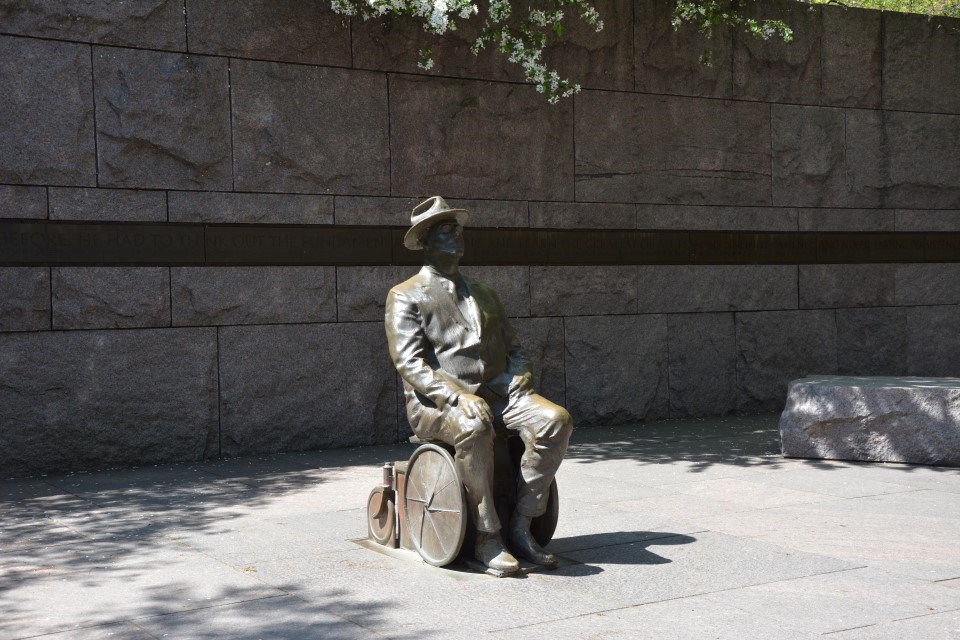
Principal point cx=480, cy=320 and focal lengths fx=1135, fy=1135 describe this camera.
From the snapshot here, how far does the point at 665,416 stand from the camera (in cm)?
1169

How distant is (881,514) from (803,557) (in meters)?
1.34

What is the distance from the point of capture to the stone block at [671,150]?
1127cm

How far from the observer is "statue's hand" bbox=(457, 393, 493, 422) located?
550 centimetres

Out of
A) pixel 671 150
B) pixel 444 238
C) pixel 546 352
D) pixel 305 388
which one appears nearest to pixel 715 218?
pixel 671 150

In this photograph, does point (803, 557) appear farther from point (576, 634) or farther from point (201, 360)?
point (201, 360)

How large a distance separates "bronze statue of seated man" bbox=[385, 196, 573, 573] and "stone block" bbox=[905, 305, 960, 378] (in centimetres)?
841

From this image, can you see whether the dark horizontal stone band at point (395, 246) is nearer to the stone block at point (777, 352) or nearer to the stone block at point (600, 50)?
the stone block at point (777, 352)

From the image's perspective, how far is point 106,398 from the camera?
8945 mm

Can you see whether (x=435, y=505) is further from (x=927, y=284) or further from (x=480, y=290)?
(x=927, y=284)

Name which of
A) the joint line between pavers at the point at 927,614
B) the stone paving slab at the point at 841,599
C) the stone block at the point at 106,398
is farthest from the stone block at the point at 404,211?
the joint line between pavers at the point at 927,614

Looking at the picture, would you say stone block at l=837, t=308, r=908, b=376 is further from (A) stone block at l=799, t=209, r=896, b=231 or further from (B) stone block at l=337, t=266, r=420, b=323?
(B) stone block at l=337, t=266, r=420, b=323

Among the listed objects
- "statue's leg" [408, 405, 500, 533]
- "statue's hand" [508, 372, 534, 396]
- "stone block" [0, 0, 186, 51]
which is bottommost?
"statue's leg" [408, 405, 500, 533]

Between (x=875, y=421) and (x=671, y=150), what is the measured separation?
398cm

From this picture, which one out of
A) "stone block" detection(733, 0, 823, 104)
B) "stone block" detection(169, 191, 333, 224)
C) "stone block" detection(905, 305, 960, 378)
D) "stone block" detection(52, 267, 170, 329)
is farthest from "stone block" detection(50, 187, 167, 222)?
"stone block" detection(905, 305, 960, 378)
